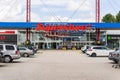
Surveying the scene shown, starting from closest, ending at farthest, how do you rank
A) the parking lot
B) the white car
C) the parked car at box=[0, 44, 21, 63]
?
the parking lot, the parked car at box=[0, 44, 21, 63], the white car

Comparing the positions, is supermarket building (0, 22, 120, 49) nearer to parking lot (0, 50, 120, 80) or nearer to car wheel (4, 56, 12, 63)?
car wheel (4, 56, 12, 63)

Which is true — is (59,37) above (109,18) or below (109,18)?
below

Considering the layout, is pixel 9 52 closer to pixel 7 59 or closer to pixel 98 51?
pixel 7 59

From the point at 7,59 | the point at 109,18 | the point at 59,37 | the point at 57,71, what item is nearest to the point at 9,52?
the point at 7,59

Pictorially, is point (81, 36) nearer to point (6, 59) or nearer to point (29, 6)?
point (29, 6)

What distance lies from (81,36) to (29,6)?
51.3ft

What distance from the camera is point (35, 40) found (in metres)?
86.3

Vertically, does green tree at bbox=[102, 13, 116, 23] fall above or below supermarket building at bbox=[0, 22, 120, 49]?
above

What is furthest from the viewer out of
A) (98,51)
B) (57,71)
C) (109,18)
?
(109,18)

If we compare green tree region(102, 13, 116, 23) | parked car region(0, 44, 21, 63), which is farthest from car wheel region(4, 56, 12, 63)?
green tree region(102, 13, 116, 23)

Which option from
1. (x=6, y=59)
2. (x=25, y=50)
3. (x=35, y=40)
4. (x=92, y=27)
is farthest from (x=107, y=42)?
(x=6, y=59)

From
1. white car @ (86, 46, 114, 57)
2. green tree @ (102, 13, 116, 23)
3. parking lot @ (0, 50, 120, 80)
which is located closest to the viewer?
parking lot @ (0, 50, 120, 80)

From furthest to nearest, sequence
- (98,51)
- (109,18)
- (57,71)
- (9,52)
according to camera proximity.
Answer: (109,18)
(98,51)
(9,52)
(57,71)

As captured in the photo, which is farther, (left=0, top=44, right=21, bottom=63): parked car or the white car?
the white car
